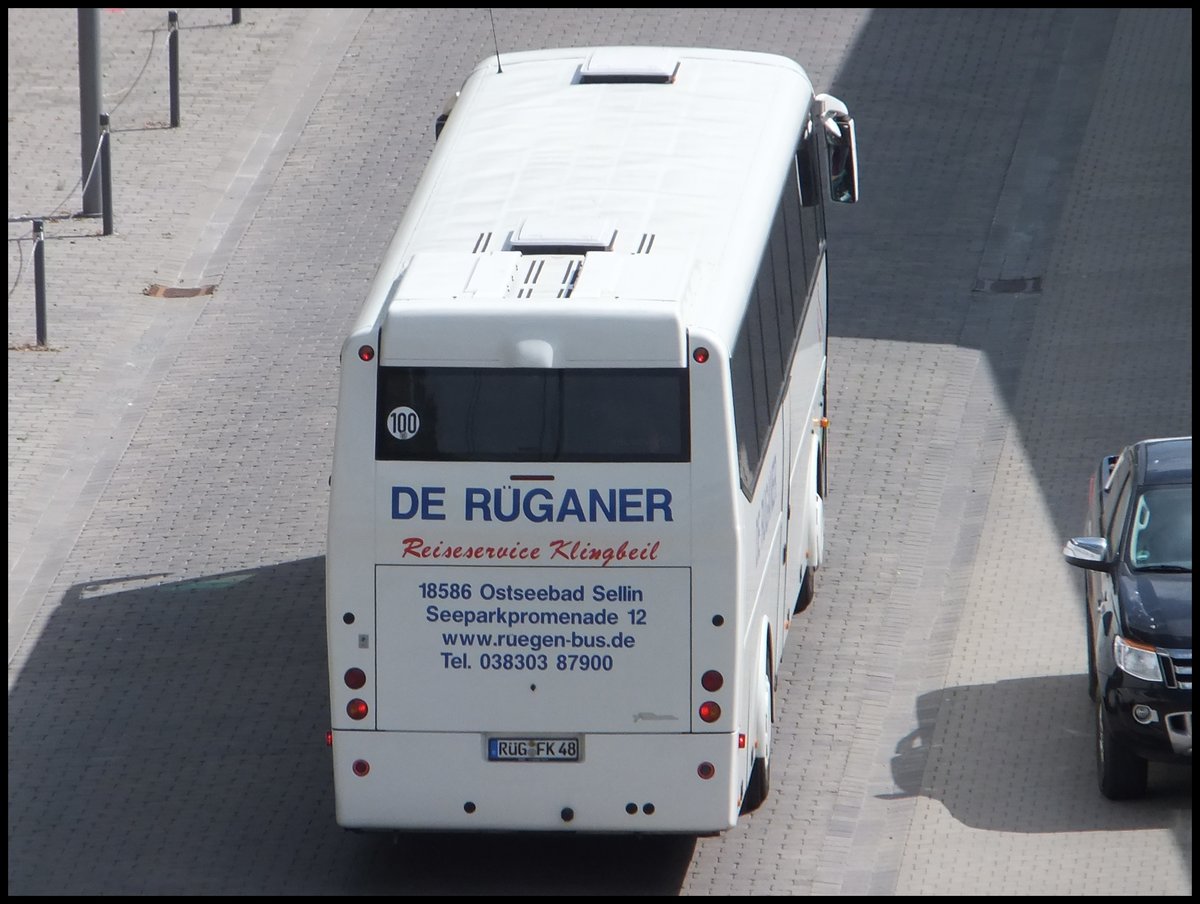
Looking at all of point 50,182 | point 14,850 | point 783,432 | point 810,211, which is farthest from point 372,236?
point 14,850

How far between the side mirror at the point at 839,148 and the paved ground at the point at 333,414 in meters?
2.53

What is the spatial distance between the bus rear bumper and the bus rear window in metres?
1.46

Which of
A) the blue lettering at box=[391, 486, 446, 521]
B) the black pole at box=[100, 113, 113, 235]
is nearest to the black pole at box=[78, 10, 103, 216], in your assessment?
the black pole at box=[100, 113, 113, 235]

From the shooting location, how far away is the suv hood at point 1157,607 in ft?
38.2

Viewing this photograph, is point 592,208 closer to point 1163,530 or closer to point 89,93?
point 1163,530

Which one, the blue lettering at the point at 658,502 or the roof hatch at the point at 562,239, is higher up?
the roof hatch at the point at 562,239

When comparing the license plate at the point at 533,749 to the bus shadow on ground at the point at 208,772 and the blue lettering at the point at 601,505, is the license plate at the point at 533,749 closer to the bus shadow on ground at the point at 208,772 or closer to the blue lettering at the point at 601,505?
the bus shadow on ground at the point at 208,772

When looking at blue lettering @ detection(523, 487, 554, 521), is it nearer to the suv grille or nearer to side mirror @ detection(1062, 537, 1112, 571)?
side mirror @ detection(1062, 537, 1112, 571)

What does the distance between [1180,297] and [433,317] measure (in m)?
11.7

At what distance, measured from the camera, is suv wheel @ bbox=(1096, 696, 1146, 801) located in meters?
11.8

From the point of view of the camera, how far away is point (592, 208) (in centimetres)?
1179

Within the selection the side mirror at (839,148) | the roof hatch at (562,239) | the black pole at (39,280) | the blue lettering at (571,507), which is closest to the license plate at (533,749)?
the blue lettering at (571,507)

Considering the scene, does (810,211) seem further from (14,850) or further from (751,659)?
(14,850)

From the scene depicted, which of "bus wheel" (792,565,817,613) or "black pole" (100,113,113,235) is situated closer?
"bus wheel" (792,565,817,613)
